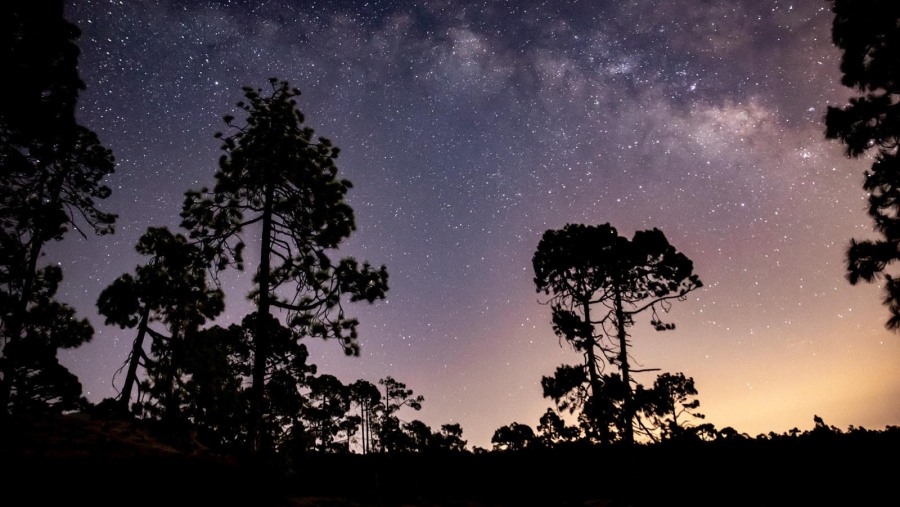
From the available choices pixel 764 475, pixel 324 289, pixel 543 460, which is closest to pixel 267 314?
pixel 324 289

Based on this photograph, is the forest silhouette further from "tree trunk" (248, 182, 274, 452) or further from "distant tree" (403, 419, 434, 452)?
"distant tree" (403, 419, 434, 452)

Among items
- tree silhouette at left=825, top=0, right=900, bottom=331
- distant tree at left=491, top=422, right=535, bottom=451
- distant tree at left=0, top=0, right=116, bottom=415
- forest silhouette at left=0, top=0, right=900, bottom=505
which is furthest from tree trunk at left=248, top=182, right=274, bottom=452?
distant tree at left=491, top=422, right=535, bottom=451

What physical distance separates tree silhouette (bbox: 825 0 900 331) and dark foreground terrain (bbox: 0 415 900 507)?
34.4 ft

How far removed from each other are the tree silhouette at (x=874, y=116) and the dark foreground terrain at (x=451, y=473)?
1048 centimetres

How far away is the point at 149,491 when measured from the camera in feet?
26.7

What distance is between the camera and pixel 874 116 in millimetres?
8648

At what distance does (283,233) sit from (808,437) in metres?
28.9

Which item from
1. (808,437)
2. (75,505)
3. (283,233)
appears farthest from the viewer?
(808,437)

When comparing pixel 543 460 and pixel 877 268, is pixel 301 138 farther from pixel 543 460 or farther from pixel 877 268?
pixel 543 460

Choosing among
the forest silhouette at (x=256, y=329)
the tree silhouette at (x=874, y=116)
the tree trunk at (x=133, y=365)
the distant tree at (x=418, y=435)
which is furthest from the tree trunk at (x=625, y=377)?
the distant tree at (x=418, y=435)

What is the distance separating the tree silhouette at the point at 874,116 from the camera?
8.30 metres

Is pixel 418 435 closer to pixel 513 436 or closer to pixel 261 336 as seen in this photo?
pixel 513 436

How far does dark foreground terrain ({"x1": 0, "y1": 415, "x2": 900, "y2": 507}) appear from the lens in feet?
26.9

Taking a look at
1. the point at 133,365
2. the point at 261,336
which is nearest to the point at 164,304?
the point at 133,365
